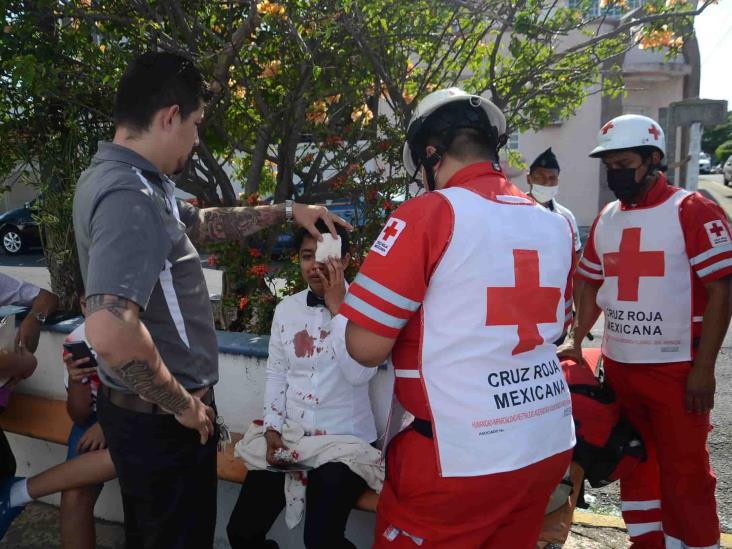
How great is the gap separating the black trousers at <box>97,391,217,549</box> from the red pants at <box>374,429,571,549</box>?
2.21ft

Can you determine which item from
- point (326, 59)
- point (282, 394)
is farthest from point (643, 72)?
point (282, 394)

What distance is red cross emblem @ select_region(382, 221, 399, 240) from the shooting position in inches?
64.7

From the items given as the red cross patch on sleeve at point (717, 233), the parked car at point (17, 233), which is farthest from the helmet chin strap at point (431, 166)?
the parked car at point (17, 233)

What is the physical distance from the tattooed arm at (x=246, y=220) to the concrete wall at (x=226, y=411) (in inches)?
28.8

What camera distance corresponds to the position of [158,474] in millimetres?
1999

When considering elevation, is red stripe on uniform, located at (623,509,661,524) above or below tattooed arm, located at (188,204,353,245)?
below

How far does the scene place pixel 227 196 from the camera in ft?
14.3

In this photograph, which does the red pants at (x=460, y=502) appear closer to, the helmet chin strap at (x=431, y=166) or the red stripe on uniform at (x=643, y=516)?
the helmet chin strap at (x=431, y=166)

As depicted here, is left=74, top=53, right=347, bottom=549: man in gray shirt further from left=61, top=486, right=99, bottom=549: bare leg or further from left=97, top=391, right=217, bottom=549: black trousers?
left=61, top=486, right=99, bottom=549: bare leg

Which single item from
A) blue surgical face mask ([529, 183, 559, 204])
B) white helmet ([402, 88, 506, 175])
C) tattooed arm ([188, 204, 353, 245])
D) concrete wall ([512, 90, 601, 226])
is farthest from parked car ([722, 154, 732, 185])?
white helmet ([402, 88, 506, 175])

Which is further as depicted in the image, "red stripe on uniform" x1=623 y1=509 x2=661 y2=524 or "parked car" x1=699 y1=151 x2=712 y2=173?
"parked car" x1=699 y1=151 x2=712 y2=173

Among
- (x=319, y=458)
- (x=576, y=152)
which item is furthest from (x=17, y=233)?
(x=319, y=458)

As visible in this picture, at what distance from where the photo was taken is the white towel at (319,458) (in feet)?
8.48

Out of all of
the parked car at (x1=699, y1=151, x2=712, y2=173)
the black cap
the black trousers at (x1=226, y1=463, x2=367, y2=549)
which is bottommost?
the parked car at (x1=699, y1=151, x2=712, y2=173)
